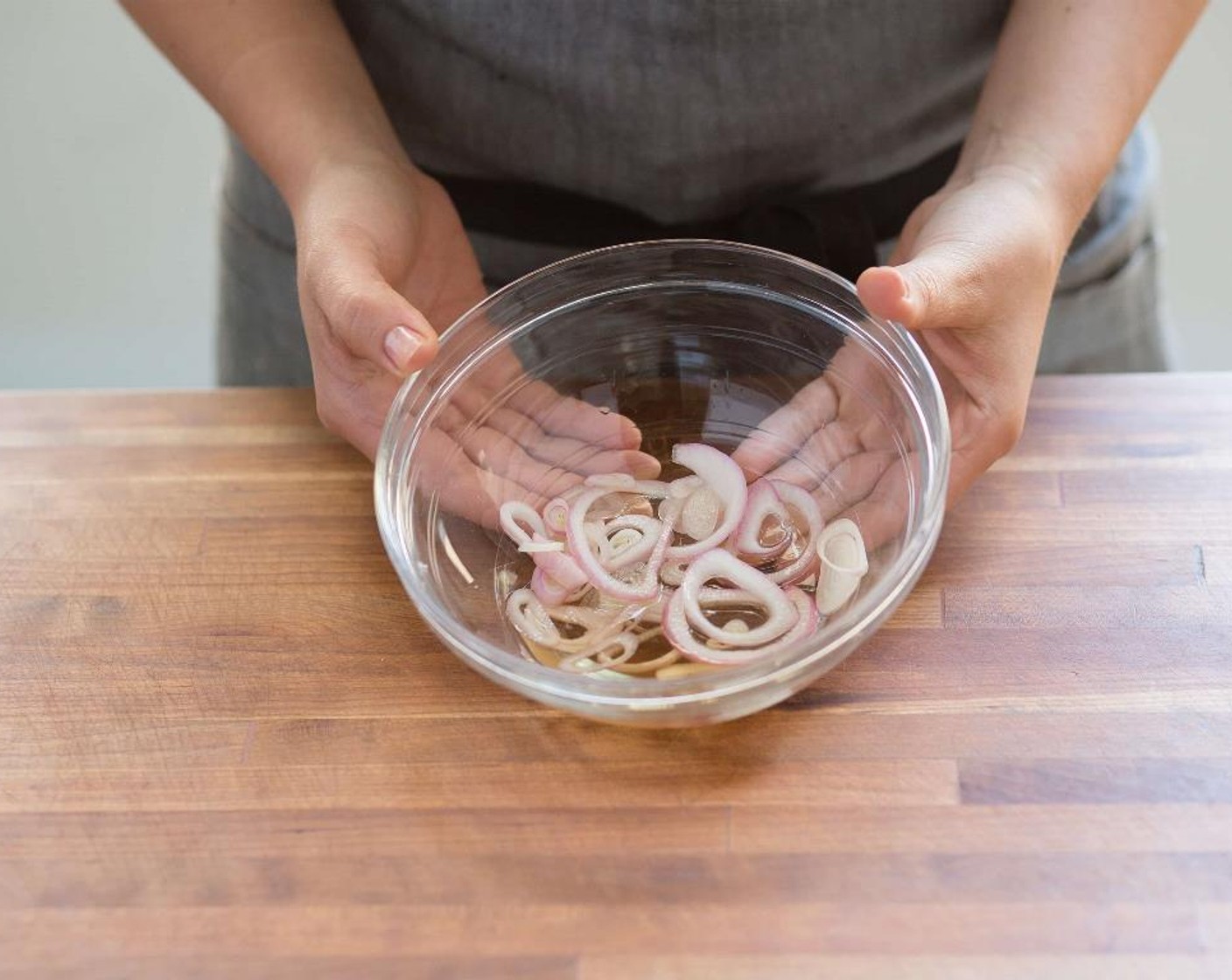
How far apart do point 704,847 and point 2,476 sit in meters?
0.56

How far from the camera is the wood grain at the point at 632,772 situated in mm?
693

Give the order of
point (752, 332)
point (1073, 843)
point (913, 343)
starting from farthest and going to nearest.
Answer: point (752, 332) → point (913, 343) → point (1073, 843)

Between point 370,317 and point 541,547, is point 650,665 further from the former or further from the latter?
point 370,317

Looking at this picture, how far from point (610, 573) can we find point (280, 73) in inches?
17.7

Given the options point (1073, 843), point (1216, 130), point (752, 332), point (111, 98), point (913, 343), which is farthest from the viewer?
point (111, 98)

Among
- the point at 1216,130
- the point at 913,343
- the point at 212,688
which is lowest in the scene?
the point at 1216,130

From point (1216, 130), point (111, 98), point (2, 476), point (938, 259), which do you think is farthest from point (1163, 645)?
point (111, 98)

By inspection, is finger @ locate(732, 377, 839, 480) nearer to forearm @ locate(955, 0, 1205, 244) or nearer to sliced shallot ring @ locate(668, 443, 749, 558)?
sliced shallot ring @ locate(668, 443, 749, 558)

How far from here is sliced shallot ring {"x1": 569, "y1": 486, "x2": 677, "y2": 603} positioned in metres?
0.81

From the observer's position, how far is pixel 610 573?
0.83 m

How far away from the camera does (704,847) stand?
726mm

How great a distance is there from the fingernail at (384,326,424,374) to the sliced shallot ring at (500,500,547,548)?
11cm

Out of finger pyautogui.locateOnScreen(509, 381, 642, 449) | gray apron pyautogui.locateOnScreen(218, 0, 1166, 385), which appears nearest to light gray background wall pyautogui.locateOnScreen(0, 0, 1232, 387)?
gray apron pyautogui.locateOnScreen(218, 0, 1166, 385)

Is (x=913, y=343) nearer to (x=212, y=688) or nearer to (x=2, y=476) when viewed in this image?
(x=212, y=688)
